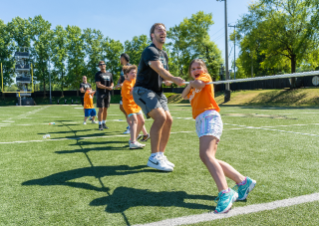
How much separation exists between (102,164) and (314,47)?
27.3 metres

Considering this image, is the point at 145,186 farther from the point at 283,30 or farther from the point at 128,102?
the point at 283,30


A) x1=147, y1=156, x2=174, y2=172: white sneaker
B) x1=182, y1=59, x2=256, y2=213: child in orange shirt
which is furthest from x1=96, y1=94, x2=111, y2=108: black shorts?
x1=182, y1=59, x2=256, y2=213: child in orange shirt

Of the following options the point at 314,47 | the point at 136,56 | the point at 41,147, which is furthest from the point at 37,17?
the point at 41,147

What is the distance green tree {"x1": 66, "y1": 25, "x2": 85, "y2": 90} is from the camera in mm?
58531

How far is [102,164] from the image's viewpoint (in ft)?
12.8

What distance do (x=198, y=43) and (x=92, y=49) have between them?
27.7m

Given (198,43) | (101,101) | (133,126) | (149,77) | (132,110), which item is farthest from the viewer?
(198,43)

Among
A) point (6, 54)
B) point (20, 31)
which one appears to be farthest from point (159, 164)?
point (20, 31)

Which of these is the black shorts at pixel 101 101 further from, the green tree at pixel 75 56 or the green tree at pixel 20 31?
the green tree at pixel 20 31

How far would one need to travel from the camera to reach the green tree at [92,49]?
59.5 metres

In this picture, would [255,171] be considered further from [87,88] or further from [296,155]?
[87,88]

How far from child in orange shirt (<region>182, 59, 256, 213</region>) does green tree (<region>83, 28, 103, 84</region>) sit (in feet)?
193

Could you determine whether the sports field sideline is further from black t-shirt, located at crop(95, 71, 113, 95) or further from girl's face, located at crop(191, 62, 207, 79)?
black t-shirt, located at crop(95, 71, 113, 95)

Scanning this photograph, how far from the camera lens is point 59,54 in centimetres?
5797
